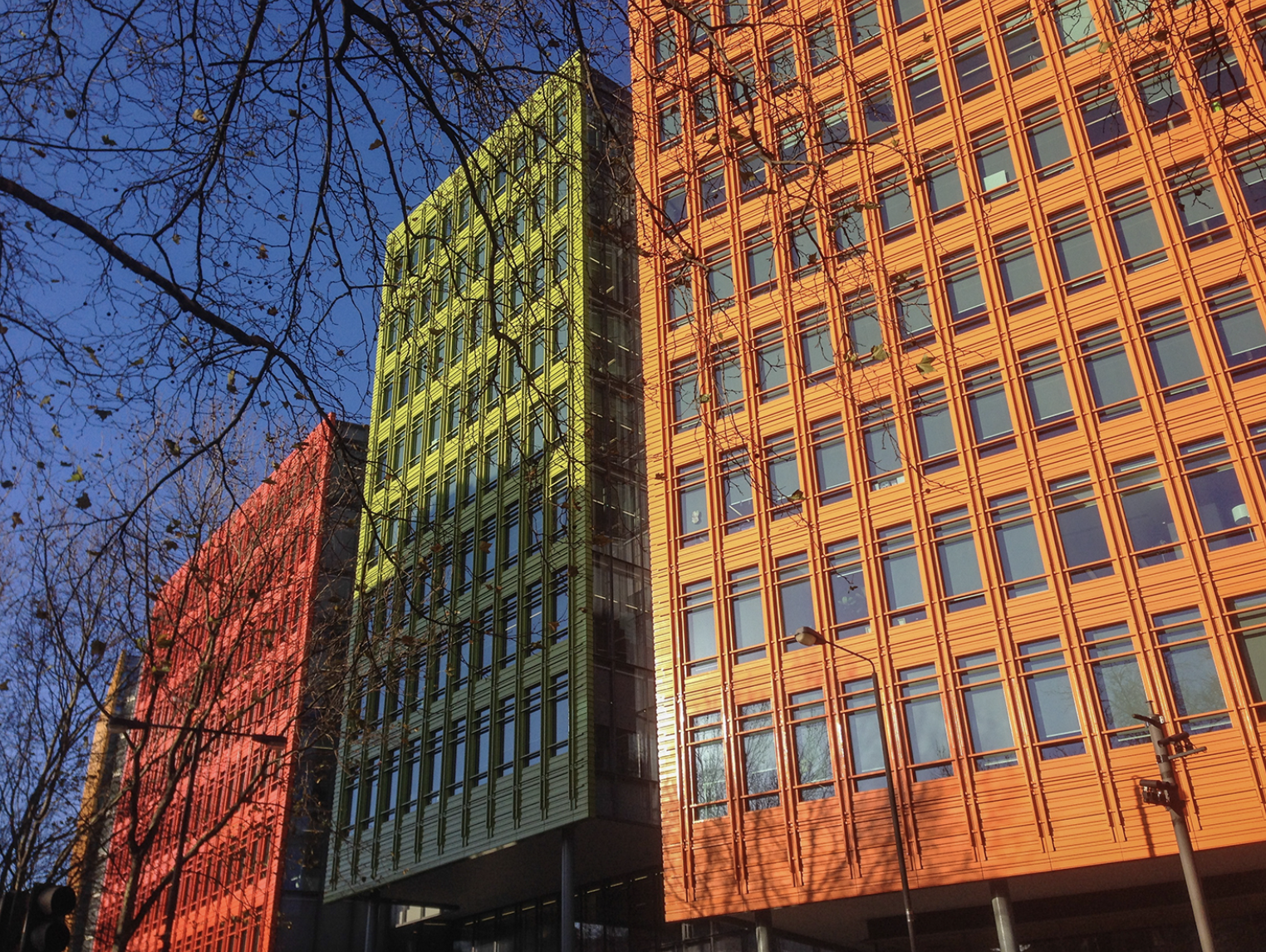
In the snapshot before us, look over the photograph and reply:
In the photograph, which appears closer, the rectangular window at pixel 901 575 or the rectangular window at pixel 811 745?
the rectangular window at pixel 811 745

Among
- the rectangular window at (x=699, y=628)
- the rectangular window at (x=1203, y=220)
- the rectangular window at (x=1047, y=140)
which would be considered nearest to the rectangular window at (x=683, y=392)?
the rectangular window at (x=699, y=628)

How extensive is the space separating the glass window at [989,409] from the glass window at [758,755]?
8485 millimetres

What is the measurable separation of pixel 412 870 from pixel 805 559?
53.0 feet

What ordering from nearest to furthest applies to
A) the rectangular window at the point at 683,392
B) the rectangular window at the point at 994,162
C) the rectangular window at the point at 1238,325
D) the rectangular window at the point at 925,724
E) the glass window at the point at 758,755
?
the rectangular window at the point at 1238,325 < the rectangular window at the point at 925,724 < the glass window at the point at 758,755 < the rectangular window at the point at 994,162 < the rectangular window at the point at 683,392

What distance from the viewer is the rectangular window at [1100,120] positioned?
90.7ft

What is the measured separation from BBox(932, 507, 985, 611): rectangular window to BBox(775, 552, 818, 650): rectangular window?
11.2 ft

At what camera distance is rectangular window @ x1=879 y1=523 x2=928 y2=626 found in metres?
26.2

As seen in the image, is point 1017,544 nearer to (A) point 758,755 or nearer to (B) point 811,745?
(B) point 811,745

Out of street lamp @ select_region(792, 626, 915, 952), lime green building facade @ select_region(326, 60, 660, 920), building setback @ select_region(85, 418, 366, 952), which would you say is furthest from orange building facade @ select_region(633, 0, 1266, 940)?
building setback @ select_region(85, 418, 366, 952)

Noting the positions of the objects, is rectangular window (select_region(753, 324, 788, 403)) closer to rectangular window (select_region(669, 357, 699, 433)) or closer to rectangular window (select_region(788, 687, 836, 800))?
rectangular window (select_region(669, 357, 699, 433))

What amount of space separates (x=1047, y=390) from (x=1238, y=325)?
14.0ft

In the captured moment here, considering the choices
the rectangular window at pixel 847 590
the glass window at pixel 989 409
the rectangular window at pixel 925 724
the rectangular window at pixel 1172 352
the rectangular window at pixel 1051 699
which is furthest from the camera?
the rectangular window at pixel 847 590

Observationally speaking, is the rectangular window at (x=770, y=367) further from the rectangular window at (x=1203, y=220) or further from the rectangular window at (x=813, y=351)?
the rectangular window at (x=1203, y=220)

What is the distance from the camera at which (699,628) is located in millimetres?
29672
